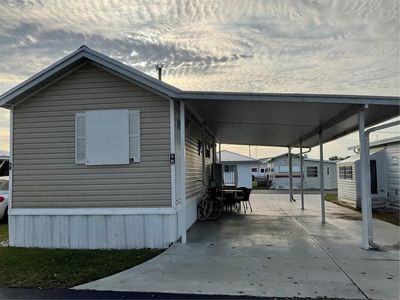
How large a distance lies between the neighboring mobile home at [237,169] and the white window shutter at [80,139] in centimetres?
1968

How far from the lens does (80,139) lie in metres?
7.68

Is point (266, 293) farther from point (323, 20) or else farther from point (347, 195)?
point (347, 195)

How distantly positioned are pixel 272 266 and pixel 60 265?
3256 mm

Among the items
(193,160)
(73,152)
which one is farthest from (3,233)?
(193,160)

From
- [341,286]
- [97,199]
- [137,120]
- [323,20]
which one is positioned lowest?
[341,286]

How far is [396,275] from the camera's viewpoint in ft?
17.7

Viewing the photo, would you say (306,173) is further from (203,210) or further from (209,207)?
(203,210)

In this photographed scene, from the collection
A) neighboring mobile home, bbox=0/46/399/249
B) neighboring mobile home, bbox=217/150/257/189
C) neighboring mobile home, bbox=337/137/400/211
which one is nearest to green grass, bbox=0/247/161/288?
neighboring mobile home, bbox=0/46/399/249

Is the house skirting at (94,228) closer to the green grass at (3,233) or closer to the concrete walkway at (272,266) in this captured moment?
the concrete walkway at (272,266)

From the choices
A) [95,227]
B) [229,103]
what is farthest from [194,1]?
[95,227]

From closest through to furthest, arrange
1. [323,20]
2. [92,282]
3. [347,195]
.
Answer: [92,282]
[323,20]
[347,195]

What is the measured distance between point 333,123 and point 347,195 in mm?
7832

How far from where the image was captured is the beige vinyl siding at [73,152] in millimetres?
7465

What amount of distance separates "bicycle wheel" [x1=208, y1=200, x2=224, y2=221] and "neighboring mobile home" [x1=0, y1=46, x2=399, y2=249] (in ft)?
10.5
